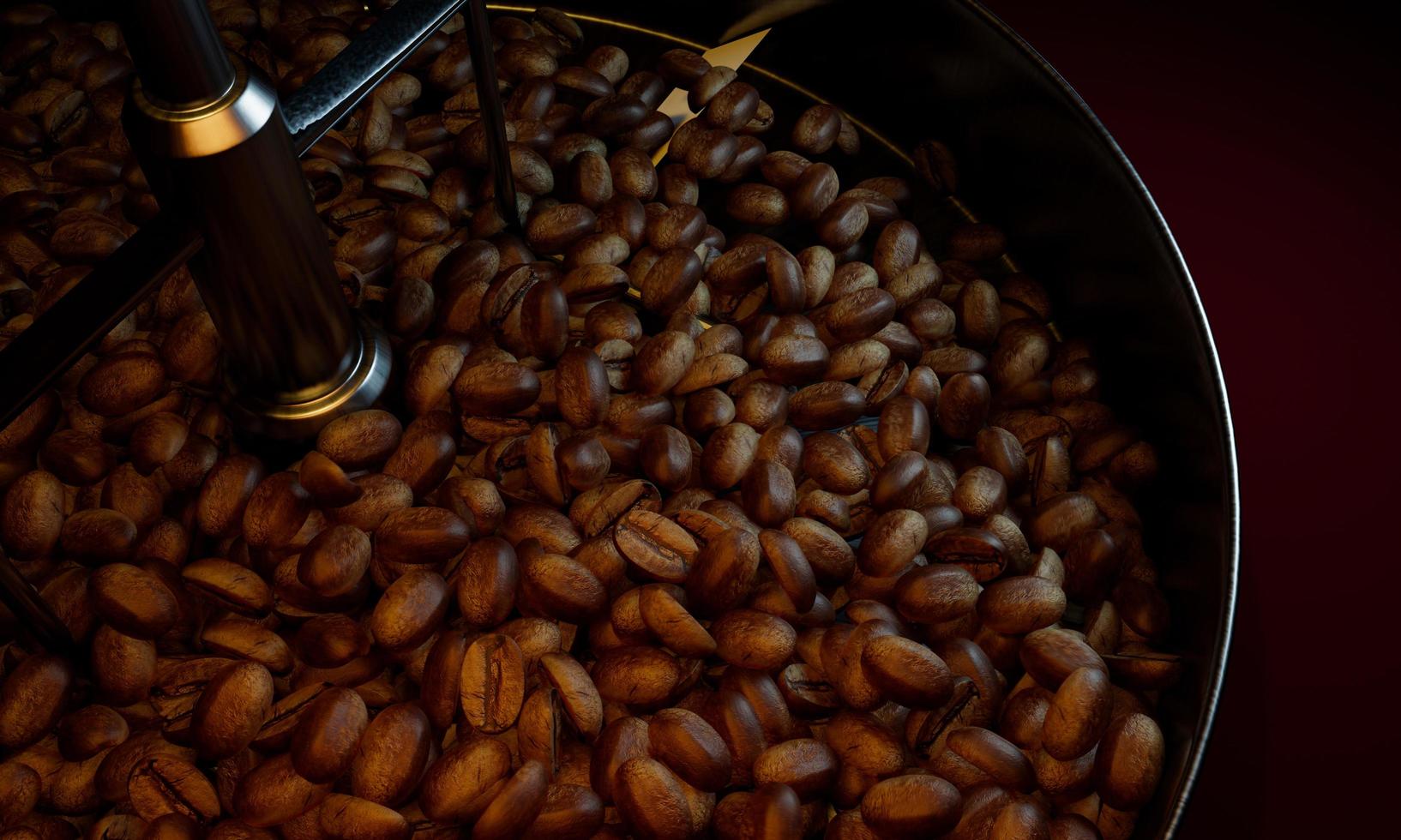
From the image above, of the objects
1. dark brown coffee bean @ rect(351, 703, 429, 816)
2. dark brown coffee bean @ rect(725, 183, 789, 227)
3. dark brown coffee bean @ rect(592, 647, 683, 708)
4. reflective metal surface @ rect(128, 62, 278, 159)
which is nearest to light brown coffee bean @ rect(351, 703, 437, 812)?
dark brown coffee bean @ rect(351, 703, 429, 816)

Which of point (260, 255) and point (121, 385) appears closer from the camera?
point (260, 255)

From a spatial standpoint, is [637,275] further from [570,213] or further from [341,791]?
[341,791]

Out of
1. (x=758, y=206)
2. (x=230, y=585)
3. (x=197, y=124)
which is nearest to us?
(x=197, y=124)

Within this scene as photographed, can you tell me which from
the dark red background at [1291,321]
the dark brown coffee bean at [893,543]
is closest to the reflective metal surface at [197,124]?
the dark brown coffee bean at [893,543]

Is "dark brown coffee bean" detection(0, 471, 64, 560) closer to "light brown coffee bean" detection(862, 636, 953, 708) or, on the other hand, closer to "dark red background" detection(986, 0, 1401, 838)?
"light brown coffee bean" detection(862, 636, 953, 708)

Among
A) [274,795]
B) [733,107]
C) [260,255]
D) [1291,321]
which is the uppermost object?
[260,255]

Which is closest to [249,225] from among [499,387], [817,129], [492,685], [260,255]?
[260,255]

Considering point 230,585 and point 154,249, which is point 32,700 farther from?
point 154,249
